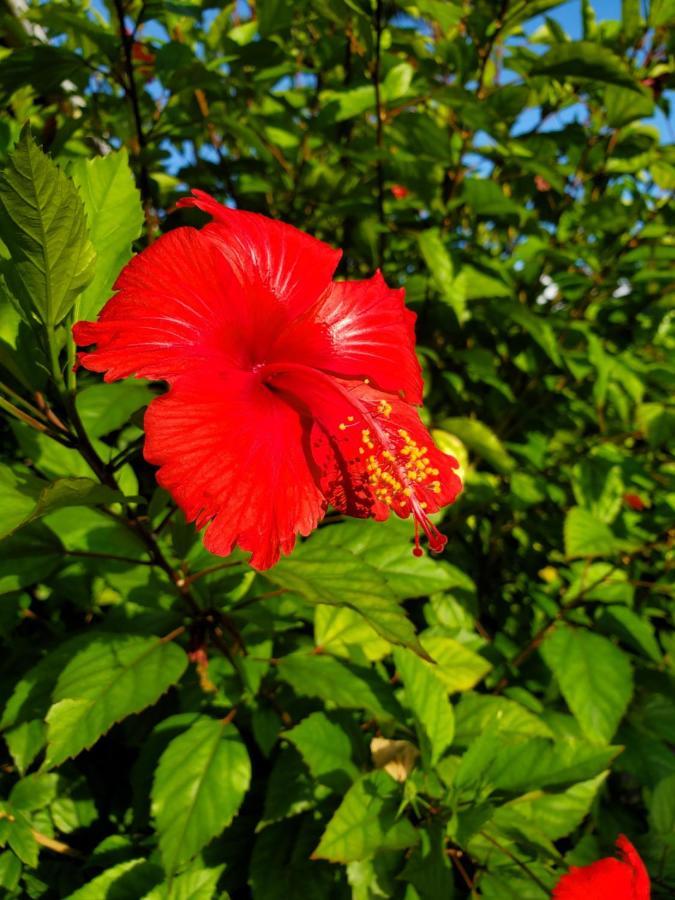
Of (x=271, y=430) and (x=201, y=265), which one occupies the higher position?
(x=201, y=265)

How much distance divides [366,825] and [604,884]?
1.55 feet

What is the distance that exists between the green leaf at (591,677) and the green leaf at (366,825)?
63 centimetres

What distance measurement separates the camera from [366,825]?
1.20 meters

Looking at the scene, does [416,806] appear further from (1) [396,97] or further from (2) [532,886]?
(1) [396,97]

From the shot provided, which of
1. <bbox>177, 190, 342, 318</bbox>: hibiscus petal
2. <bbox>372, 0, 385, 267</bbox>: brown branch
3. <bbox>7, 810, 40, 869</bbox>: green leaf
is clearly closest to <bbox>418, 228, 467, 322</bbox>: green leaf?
<bbox>372, 0, 385, 267</bbox>: brown branch

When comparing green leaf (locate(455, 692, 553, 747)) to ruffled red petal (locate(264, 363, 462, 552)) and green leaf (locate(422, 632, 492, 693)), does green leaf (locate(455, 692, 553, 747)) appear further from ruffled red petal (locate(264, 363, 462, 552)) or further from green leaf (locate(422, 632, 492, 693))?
ruffled red petal (locate(264, 363, 462, 552))

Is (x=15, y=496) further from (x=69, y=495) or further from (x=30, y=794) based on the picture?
(x=30, y=794)

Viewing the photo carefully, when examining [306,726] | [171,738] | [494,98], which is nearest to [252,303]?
[306,726]

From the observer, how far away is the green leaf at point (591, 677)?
1612 mm

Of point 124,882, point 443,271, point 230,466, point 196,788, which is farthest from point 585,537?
point 124,882

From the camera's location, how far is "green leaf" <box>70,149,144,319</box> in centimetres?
98

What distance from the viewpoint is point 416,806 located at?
4.22ft

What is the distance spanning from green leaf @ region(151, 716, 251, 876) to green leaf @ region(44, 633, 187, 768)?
21 cm

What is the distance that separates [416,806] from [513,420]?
1.67 m
